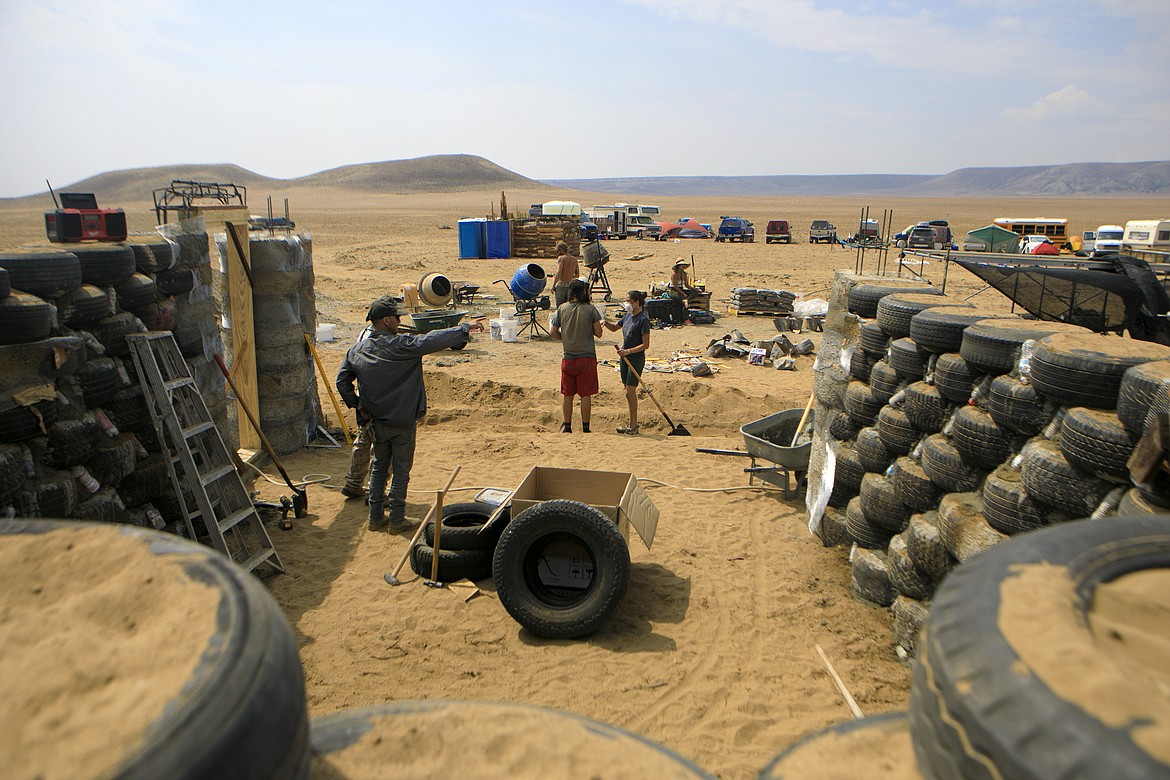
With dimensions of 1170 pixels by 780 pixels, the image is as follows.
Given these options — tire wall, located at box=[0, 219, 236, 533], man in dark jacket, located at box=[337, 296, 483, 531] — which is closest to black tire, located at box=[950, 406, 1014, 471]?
man in dark jacket, located at box=[337, 296, 483, 531]

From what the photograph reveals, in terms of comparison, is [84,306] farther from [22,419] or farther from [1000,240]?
[1000,240]

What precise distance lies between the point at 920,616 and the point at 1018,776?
3.55 metres

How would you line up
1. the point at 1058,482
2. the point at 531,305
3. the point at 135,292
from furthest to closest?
1. the point at 531,305
2. the point at 135,292
3. the point at 1058,482

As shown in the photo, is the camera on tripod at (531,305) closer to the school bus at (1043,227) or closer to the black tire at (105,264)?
the black tire at (105,264)

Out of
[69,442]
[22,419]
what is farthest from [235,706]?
[69,442]

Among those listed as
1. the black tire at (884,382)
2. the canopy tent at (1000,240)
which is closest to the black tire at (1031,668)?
the black tire at (884,382)

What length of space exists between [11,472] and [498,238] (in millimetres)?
29272

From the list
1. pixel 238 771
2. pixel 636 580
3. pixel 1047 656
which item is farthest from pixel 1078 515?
pixel 238 771

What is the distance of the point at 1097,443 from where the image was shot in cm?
379

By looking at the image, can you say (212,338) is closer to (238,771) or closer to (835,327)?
(835,327)

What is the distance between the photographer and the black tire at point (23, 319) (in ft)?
15.2

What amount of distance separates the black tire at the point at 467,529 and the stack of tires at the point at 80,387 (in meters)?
2.01

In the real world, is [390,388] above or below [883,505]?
above

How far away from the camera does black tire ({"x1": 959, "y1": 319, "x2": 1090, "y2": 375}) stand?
4.68 m
